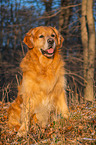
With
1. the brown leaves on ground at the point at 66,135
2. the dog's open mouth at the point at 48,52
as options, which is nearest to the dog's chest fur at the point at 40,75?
the dog's open mouth at the point at 48,52

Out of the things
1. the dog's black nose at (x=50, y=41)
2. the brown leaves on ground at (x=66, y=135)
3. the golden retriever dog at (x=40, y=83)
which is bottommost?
the brown leaves on ground at (x=66, y=135)

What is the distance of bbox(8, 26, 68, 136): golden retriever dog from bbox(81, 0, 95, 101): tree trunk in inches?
72.7

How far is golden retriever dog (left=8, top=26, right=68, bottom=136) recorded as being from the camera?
11.5ft

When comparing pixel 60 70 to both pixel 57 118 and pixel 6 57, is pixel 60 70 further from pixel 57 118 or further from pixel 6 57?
pixel 6 57

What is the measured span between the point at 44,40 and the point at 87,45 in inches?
97.0

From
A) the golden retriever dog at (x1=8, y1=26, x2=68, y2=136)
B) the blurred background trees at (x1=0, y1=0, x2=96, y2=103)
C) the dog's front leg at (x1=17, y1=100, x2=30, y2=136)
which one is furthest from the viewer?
the blurred background trees at (x1=0, y1=0, x2=96, y2=103)

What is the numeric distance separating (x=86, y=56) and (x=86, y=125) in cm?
312

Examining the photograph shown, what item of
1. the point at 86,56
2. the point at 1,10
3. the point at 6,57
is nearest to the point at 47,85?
the point at 86,56

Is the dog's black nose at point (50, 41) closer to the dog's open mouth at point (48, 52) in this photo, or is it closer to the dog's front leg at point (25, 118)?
the dog's open mouth at point (48, 52)

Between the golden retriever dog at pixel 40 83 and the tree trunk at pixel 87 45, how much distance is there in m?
1.85

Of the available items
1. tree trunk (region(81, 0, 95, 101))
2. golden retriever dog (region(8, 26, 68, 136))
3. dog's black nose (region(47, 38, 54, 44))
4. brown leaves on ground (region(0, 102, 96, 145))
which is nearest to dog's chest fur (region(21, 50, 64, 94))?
golden retriever dog (region(8, 26, 68, 136))

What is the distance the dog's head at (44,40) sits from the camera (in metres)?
3.68

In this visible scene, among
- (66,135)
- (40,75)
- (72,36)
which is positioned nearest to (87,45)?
(72,36)

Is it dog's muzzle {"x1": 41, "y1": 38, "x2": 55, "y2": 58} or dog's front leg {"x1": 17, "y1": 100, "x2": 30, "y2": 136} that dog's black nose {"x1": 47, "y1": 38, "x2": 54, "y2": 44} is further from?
dog's front leg {"x1": 17, "y1": 100, "x2": 30, "y2": 136}
